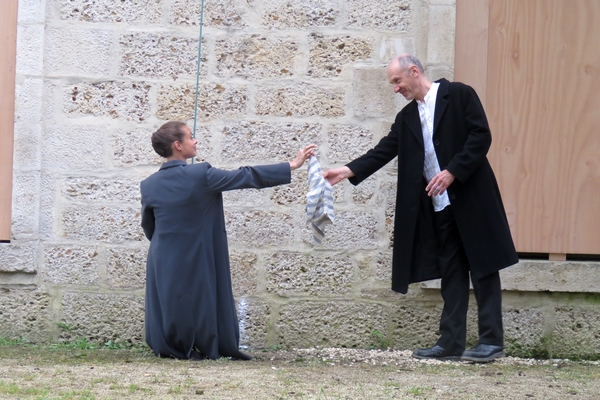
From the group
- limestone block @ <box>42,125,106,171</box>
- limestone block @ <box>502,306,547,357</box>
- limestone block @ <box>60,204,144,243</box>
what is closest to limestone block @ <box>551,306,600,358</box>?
limestone block @ <box>502,306,547,357</box>

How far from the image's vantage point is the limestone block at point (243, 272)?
18.0 feet

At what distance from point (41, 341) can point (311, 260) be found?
5.78 feet

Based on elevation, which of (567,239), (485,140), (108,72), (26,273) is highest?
(108,72)

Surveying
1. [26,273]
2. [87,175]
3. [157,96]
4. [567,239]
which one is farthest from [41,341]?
[567,239]

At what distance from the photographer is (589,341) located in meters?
5.43

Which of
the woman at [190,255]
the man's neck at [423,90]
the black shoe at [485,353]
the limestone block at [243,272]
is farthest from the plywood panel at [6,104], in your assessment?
the black shoe at [485,353]

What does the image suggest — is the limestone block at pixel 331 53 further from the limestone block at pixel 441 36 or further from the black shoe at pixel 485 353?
the black shoe at pixel 485 353

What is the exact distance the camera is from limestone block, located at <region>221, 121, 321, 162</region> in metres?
5.50

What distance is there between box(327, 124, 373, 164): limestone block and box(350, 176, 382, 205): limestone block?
0.18 metres

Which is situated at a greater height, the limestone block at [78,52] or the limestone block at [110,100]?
the limestone block at [78,52]

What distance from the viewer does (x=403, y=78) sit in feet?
16.2

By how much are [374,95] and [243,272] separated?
1.37 metres

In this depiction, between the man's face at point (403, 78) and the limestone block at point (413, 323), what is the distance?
1342 millimetres

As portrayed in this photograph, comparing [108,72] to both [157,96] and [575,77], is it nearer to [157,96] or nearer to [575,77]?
[157,96]
